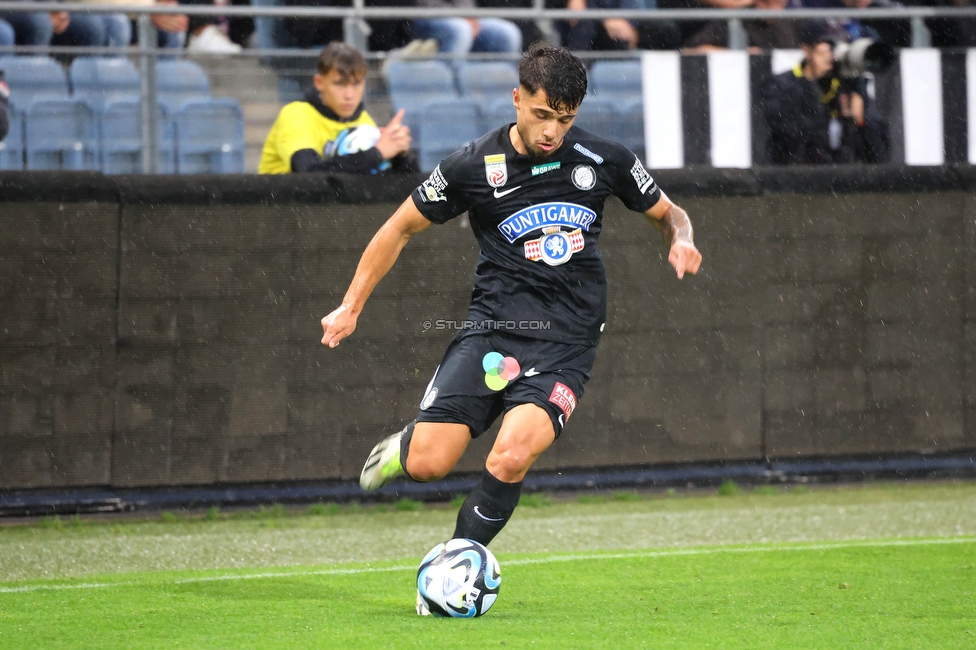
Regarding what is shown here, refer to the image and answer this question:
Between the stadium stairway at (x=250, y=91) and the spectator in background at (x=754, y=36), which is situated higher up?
the spectator in background at (x=754, y=36)

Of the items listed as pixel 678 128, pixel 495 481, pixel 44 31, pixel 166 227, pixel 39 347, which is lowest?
pixel 495 481

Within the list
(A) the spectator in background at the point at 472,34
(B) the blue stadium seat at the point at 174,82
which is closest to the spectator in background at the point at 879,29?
→ (A) the spectator in background at the point at 472,34

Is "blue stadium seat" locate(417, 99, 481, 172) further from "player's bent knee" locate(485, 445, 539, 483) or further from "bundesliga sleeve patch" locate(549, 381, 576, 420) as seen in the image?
"player's bent knee" locate(485, 445, 539, 483)

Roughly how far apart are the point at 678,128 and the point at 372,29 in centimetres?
255

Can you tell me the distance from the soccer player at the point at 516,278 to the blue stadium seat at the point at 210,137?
3.41m

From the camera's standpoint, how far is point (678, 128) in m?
9.21

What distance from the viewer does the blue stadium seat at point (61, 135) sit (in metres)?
8.27

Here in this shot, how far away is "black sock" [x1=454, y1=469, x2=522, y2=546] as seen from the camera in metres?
5.27

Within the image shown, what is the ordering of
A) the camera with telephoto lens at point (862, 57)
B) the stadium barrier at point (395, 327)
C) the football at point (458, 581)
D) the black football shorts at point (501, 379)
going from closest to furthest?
the football at point (458, 581), the black football shorts at point (501, 379), the stadium barrier at point (395, 327), the camera with telephoto lens at point (862, 57)

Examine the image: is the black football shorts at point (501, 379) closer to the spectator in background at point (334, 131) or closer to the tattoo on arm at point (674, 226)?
the tattoo on arm at point (674, 226)

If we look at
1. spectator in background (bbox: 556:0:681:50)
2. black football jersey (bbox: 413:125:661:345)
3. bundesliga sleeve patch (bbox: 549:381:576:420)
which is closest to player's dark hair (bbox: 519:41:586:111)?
black football jersey (bbox: 413:125:661:345)

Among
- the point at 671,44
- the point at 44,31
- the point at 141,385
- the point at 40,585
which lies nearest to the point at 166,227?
the point at 141,385

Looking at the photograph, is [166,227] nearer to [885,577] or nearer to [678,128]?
[678,128]

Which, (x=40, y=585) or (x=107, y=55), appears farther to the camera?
(x=107, y=55)
